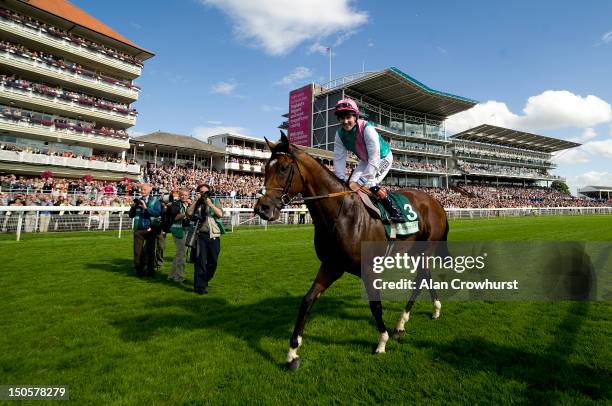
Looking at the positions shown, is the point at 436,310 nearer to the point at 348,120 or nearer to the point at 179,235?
the point at 348,120

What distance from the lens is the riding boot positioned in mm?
3996

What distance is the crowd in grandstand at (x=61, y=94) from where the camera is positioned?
26.1m

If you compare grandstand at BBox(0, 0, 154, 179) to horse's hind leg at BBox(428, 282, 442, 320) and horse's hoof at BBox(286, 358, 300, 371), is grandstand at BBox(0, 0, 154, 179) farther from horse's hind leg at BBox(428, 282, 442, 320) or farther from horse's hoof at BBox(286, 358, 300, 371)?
horse's hind leg at BBox(428, 282, 442, 320)

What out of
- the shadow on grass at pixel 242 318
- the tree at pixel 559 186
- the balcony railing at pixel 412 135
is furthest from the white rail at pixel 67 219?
the tree at pixel 559 186

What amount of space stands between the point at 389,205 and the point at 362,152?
73 centimetres

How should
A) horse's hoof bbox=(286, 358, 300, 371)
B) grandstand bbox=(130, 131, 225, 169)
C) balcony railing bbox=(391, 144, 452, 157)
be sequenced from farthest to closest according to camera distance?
balcony railing bbox=(391, 144, 452, 157) → grandstand bbox=(130, 131, 225, 169) → horse's hoof bbox=(286, 358, 300, 371)

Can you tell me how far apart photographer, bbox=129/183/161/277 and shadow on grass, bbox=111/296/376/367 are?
92.7 inches

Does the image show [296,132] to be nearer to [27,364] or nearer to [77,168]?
[77,168]

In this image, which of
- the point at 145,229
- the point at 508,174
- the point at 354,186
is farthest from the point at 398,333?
the point at 508,174

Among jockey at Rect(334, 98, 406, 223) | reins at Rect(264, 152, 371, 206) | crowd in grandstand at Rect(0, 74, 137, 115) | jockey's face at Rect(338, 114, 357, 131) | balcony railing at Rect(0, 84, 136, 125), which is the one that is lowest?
reins at Rect(264, 152, 371, 206)

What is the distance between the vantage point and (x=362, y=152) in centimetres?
414

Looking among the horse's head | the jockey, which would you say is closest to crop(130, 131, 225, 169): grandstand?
the jockey

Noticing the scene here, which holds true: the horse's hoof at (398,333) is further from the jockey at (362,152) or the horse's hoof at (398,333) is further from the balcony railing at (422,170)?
the balcony railing at (422,170)

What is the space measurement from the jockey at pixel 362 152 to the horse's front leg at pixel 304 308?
3.35 feet
